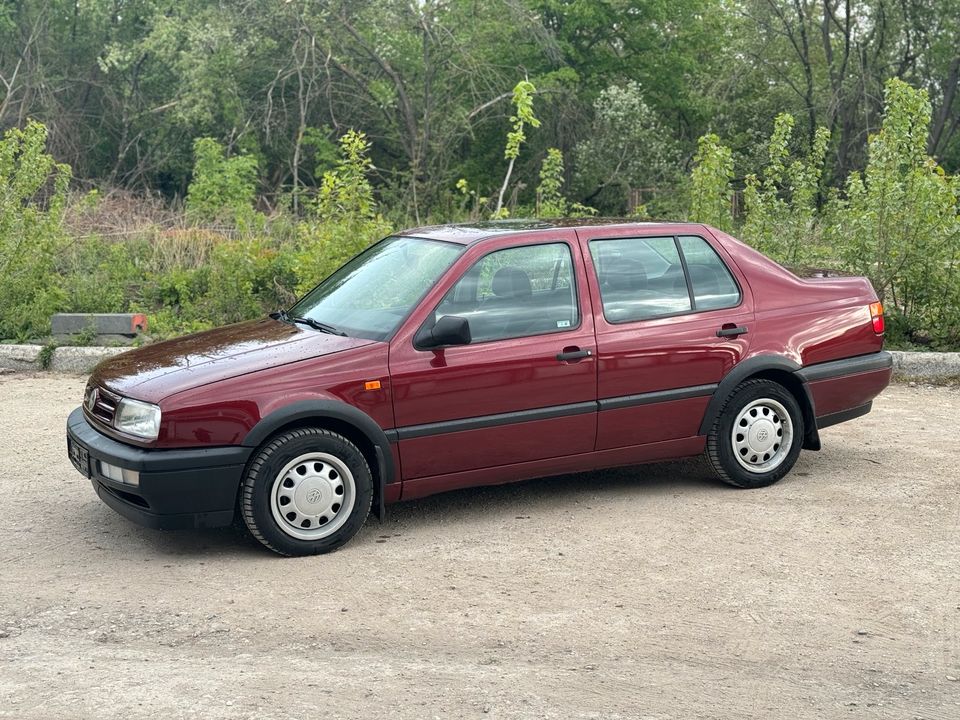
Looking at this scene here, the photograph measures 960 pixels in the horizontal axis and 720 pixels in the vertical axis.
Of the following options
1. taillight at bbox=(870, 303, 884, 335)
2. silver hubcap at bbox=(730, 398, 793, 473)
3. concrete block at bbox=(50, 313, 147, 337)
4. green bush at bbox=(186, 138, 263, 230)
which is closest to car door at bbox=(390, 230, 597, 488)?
silver hubcap at bbox=(730, 398, 793, 473)

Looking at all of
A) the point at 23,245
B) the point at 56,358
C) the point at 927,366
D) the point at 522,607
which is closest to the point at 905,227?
the point at 927,366

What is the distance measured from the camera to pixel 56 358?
1095cm

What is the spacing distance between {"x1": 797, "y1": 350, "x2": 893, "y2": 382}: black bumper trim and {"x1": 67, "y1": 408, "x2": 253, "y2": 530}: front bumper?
3.37m

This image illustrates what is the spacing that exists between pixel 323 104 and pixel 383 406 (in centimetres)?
2364

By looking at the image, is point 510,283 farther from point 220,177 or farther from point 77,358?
point 220,177

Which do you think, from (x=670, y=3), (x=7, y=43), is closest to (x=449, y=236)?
(x=7, y=43)

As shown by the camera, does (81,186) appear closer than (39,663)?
No

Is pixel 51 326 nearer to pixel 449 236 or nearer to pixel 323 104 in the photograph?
pixel 449 236

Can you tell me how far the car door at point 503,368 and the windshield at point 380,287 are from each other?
0.49ft

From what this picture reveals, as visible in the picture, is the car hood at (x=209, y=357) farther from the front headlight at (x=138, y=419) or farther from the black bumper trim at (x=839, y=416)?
the black bumper trim at (x=839, y=416)

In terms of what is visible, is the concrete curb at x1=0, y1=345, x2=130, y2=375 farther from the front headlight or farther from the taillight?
the taillight

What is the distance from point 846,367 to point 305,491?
3.44 meters

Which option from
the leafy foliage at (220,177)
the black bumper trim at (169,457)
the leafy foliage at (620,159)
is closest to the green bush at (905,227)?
the black bumper trim at (169,457)

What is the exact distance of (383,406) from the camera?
19.3 ft
